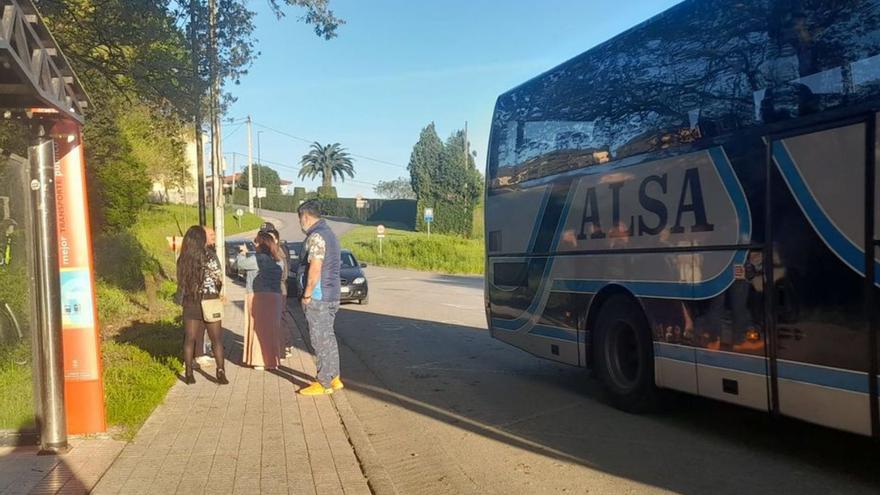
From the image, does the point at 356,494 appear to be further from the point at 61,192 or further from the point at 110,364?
the point at 110,364

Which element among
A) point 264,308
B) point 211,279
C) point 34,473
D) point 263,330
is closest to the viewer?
point 34,473

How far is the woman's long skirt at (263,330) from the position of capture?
9727 mm

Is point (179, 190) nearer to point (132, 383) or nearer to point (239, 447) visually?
point (132, 383)

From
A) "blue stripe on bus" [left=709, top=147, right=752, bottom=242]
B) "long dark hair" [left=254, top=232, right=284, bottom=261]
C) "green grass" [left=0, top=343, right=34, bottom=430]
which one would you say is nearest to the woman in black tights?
"long dark hair" [left=254, top=232, right=284, bottom=261]

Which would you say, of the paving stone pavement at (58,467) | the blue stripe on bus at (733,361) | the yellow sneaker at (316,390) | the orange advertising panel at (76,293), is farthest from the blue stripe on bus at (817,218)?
the orange advertising panel at (76,293)

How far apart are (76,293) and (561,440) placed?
4.30 meters

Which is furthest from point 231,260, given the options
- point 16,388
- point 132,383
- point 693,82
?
point 693,82

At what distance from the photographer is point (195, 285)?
8.59 m

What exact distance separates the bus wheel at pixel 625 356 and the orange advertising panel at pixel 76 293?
4.80 m

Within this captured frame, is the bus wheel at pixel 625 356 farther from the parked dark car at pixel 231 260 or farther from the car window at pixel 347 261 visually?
the parked dark car at pixel 231 260

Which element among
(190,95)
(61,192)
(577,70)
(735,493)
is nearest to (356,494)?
(735,493)

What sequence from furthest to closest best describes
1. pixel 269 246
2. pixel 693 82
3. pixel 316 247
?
pixel 269 246, pixel 316 247, pixel 693 82

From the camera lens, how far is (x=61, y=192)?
617 cm

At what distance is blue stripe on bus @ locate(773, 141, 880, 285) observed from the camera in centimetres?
492
